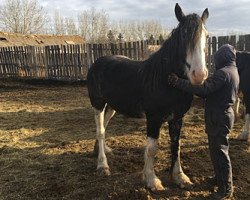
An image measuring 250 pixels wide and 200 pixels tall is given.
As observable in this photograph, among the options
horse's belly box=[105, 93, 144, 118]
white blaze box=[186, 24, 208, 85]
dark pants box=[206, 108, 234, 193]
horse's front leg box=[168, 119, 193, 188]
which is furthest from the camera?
horse's belly box=[105, 93, 144, 118]

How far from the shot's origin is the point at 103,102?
17.1 feet

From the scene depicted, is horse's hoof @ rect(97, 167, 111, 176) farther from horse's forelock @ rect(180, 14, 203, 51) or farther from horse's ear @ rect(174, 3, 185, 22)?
horse's ear @ rect(174, 3, 185, 22)

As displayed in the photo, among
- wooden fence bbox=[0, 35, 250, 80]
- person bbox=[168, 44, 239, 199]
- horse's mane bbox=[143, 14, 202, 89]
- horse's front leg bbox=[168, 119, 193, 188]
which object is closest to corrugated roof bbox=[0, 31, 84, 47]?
wooden fence bbox=[0, 35, 250, 80]

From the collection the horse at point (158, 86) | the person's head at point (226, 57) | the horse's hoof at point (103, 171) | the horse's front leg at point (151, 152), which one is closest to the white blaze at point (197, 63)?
the horse at point (158, 86)

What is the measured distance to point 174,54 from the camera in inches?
150

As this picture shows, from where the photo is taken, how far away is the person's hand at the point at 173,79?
375 cm

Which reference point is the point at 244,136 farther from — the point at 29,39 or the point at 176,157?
the point at 29,39

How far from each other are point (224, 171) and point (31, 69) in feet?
53.7

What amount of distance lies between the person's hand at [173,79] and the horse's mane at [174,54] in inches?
3.7

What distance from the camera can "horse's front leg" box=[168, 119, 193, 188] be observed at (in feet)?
14.0

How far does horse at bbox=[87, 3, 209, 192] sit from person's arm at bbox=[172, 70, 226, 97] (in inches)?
5.6

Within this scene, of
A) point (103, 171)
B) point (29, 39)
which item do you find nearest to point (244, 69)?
point (103, 171)

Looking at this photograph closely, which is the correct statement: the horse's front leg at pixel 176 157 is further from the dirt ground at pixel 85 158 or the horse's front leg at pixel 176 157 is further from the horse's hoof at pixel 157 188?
the horse's hoof at pixel 157 188

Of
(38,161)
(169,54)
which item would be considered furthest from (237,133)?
(38,161)
